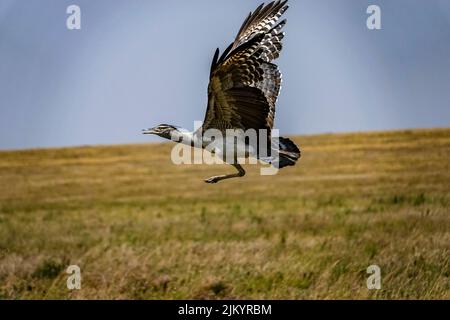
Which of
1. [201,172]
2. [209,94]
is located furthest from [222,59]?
[201,172]

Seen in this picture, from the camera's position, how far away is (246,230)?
3089 centimetres

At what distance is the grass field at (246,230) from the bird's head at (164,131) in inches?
593

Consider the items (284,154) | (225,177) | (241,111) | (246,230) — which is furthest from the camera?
(246,230)

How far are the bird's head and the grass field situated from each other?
15065mm

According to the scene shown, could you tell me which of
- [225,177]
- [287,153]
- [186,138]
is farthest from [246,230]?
[186,138]

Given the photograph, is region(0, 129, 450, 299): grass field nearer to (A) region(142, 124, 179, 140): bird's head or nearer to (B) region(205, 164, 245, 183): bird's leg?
(B) region(205, 164, 245, 183): bird's leg

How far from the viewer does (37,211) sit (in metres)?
43.3

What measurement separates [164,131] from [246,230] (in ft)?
84.8

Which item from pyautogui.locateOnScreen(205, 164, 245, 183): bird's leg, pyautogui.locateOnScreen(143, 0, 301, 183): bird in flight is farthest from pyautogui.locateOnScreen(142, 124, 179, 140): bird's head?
pyautogui.locateOnScreen(205, 164, 245, 183): bird's leg

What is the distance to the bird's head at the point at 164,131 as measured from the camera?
512 centimetres

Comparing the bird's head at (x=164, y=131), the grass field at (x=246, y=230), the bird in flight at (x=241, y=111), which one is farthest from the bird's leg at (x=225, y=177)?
the grass field at (x=246, y=230)

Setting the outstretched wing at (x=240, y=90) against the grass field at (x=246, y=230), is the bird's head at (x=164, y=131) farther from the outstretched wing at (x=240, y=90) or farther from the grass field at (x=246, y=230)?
the grass field at (x=246, y=230)

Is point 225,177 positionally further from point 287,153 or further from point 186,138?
point 287,153
